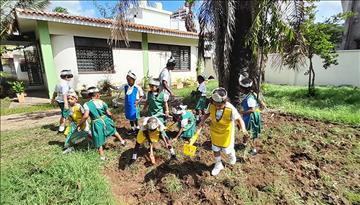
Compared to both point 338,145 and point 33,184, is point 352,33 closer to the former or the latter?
point 338,145

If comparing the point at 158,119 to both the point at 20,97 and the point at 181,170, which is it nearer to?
the point at 181,170

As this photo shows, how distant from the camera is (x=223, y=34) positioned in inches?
201

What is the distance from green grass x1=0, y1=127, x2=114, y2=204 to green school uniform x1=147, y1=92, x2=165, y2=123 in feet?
4.08

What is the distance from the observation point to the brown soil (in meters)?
2.95

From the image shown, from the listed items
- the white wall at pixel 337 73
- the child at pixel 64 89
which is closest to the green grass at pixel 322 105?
the white wall at pixel 337 73

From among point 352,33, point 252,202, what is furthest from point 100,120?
point 352,33

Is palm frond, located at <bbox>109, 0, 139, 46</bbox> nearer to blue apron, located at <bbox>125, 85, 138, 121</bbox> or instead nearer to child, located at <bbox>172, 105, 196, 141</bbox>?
blue apron, located at <bbox>125, 85, 138, 121</bbox>

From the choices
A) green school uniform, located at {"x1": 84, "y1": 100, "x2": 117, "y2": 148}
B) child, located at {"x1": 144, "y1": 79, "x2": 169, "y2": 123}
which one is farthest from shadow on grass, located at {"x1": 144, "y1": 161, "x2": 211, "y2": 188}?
green school uniform, located at {"x1": 84, "y1": 100, "x2": 117, "y2": 148}

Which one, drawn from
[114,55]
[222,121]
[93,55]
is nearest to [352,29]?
[114,55]

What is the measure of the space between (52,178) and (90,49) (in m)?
8.11

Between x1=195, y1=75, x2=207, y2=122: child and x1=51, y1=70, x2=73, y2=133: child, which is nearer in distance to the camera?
x1=51, y1=70, x2=73, y2=133: child

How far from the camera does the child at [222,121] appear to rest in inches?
119

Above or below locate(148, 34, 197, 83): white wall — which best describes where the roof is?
above

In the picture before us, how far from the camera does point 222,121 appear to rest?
3088mm
